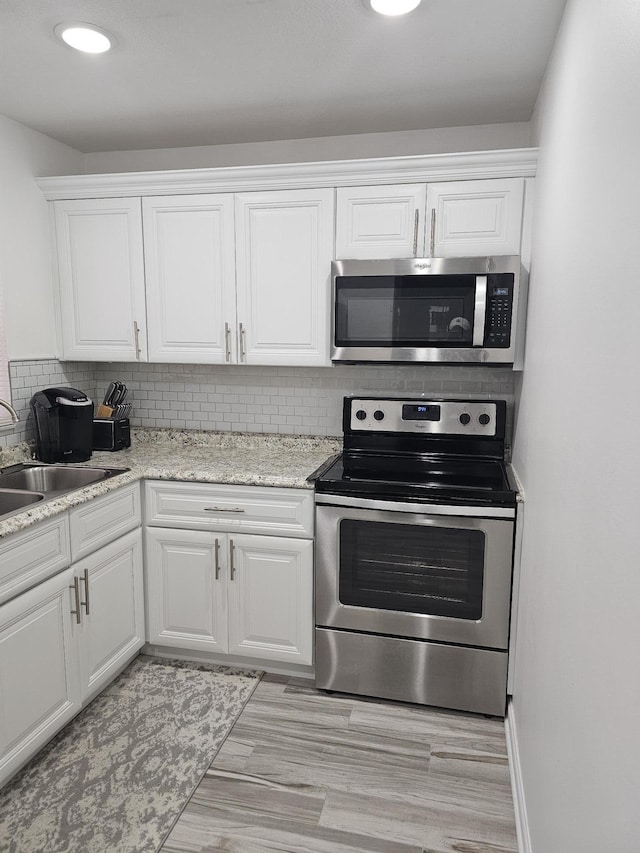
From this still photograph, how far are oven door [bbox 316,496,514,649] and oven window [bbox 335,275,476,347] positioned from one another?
71 cm

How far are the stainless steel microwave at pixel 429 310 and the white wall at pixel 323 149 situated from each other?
76 centimetres

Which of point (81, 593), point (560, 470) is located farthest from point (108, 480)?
point (560, 470)

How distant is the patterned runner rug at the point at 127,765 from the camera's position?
1802 mm

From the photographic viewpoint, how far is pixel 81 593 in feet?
7.40

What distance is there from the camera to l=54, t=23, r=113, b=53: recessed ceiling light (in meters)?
1.93

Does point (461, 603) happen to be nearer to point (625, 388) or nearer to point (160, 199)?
point (625, 388)

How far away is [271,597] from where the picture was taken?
2.57 meters

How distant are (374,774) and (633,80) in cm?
212

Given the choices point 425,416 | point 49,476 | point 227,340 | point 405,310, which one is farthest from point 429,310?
point 49,476

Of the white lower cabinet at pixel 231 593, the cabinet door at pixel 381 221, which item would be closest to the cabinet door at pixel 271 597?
the white lower cabinet at pixel 231 593

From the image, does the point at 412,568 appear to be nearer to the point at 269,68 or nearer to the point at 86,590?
the point at 86,590

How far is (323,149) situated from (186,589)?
2.22 meters

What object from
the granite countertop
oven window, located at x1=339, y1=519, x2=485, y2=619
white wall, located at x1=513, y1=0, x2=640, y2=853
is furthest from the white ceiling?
oven window, located at x1=339, y1=519, x2=485, y2=619

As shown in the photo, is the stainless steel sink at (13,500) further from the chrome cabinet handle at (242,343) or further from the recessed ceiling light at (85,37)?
the recessed ceiling light at (85,37)
